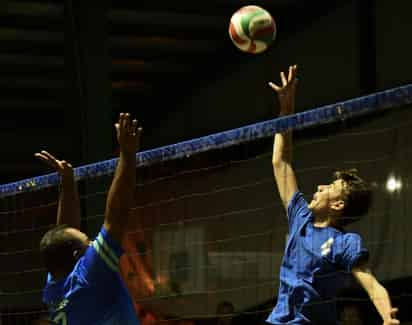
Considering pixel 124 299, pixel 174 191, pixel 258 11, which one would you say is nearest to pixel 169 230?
pixel 174 191

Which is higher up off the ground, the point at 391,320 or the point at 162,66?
the point at 162,66

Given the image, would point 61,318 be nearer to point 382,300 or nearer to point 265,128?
point 382,300

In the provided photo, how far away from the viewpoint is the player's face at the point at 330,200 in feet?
19.6

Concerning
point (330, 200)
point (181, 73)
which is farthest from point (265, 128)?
point (181, 73)

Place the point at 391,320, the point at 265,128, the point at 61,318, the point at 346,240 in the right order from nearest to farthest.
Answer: the point at 61,318
the point at 391,320
the point at 346,240
the point at 265,128

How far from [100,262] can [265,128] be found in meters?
1.90

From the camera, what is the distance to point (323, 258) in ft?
19.2

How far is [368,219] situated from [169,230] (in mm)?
2997

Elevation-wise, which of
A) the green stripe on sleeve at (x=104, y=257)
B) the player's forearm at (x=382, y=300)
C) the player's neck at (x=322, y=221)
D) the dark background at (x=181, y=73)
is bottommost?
the player's forearm at (x=382, y=300)

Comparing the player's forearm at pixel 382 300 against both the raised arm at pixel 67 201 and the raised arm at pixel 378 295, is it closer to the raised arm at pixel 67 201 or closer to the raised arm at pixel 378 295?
the raised arm at pixel 378 295

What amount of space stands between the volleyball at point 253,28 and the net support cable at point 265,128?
1322 millimetres

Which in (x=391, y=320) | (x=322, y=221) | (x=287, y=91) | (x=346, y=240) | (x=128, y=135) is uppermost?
(x=287, y=91)

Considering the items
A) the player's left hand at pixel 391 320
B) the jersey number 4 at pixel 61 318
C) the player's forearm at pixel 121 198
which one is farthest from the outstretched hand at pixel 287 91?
the jersey number 4 at pixel 61 318

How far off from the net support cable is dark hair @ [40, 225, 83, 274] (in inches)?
67.8
